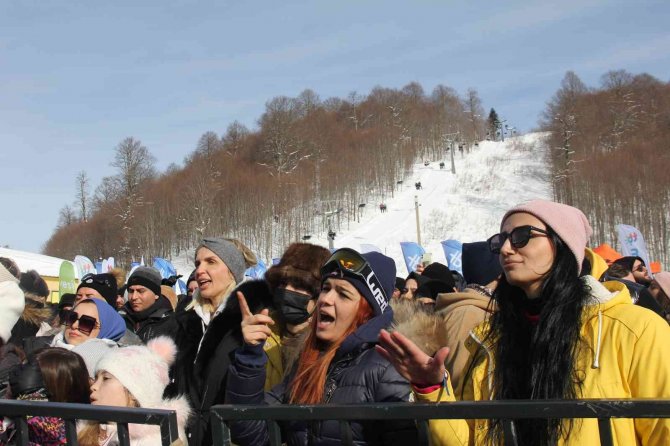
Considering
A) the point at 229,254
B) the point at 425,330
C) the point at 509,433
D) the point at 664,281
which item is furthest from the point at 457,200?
the point at 509,433

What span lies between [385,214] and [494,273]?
207ft

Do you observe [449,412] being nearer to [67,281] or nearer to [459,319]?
[459,319]

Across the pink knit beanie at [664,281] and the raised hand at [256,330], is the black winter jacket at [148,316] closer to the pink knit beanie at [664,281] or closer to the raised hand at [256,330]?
the raised hand at [256,330]

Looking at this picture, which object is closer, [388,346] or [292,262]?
[388,346]

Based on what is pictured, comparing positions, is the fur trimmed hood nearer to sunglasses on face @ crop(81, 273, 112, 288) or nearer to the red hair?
the red hair

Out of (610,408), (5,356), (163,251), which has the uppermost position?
(610,408)

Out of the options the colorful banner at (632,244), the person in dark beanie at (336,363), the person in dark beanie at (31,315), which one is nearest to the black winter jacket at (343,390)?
the person in dark beanie at (336,363)

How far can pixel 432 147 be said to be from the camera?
3701 inches

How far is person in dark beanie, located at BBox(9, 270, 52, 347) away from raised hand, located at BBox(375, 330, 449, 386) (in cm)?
402

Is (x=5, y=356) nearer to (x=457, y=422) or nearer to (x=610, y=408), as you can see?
(x=457, y=422)

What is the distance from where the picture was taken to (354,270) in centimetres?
307

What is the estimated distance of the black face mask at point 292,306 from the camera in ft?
11.8

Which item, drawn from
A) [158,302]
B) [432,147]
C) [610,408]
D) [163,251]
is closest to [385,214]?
[163,251]

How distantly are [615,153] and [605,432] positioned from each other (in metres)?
66.8
